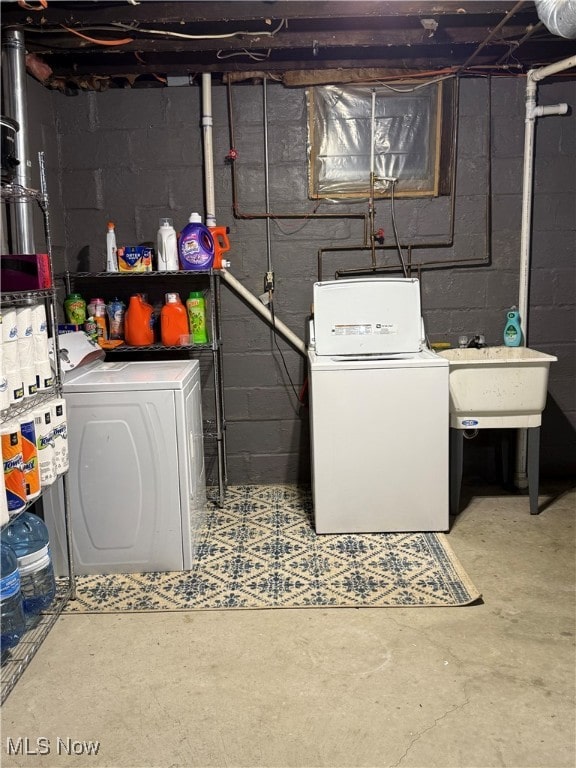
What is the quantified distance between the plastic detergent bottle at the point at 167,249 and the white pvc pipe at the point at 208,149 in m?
0.28

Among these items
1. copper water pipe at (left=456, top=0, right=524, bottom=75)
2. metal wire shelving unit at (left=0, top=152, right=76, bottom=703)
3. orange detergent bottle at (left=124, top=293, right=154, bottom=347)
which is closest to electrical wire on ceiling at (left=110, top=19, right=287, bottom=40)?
copper water pipe at (left=456, top=0, right=524, bottom=75)

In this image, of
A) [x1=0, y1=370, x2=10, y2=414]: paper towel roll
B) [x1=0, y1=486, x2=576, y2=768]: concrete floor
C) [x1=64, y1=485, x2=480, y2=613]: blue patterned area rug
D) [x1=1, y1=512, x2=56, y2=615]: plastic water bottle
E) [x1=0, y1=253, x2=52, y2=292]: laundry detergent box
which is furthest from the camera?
[x1=64, y1=485, x2=480, y2=613]: blue patterned area rug

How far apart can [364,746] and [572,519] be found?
6.47 feet

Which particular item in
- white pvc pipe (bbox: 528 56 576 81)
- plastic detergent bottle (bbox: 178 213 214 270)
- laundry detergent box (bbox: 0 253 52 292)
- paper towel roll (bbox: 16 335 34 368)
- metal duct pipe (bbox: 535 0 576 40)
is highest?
white pvc pipe (bbox: 528 56 576 81)

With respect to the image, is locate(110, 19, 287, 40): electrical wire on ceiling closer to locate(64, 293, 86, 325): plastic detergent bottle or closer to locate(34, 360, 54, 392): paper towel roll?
locate(64, 293, 86, 325): plastic detergent bottle

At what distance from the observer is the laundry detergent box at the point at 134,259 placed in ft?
11.3

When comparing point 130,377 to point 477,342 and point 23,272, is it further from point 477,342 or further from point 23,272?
point 477,342

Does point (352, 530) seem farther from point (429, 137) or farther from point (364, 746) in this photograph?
point (429, 137)

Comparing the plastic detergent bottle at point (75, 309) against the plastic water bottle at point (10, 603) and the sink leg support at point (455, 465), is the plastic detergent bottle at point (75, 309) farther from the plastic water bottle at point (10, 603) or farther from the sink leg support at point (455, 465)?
the sink leg support at point (455, 465)

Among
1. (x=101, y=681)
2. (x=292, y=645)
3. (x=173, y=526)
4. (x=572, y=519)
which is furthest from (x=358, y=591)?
(x=572, y=519)

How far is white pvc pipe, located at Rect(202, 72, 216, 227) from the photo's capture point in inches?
141

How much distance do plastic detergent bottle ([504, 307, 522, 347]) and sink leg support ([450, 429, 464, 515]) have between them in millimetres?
678

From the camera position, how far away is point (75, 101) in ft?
11.9

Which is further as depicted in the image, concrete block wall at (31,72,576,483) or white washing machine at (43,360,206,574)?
concrete block wall at (31,72,576,483)
